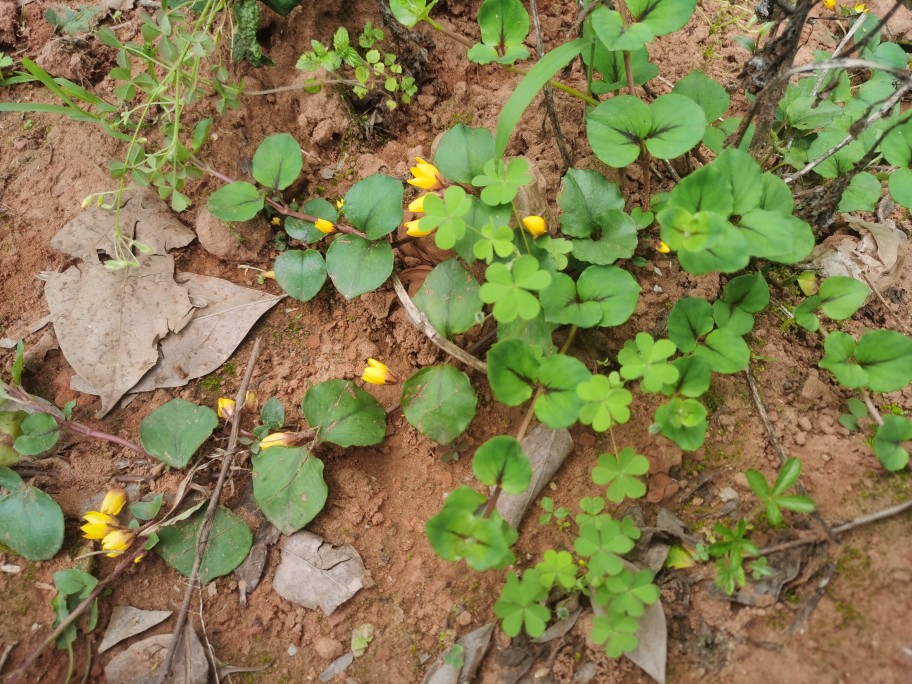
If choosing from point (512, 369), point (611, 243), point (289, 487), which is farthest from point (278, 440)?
point (611, 243)

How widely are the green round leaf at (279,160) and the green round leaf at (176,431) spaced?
38.0 inches

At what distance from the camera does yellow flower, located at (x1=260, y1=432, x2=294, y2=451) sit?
224 cm

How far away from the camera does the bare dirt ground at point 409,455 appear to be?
5.88ft

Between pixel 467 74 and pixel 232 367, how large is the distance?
168 centimetres

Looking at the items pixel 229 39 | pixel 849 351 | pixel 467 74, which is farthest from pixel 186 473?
pixel 849 351

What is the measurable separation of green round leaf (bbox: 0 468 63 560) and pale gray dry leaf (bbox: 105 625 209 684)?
48 centimetres

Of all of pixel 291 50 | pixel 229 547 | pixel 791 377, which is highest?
pixel 291 50

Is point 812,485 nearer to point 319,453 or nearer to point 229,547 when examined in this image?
point 319,453

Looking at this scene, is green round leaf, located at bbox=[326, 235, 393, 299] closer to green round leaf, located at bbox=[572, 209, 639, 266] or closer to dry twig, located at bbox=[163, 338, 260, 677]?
dry twig, located at bbox=[163, 338, 260, 677]

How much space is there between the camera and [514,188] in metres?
2.08

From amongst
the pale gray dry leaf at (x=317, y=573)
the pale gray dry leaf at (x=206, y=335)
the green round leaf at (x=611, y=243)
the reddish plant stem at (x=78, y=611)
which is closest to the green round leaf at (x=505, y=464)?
the pale gray dry leaf at (x=317, y=573)

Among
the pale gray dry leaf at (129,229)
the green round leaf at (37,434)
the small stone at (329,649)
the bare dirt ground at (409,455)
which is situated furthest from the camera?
the pale gray dry leaf at (129,229)

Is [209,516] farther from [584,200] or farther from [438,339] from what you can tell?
[584,200]

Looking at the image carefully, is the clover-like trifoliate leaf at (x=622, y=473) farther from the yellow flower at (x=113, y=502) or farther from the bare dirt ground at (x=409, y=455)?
the yellow flower at (x=113, y=502)
